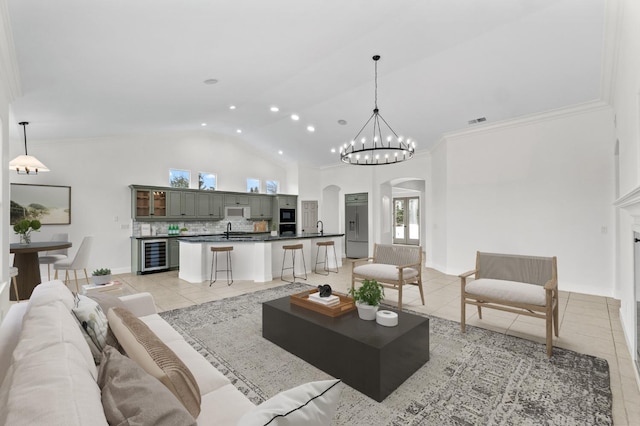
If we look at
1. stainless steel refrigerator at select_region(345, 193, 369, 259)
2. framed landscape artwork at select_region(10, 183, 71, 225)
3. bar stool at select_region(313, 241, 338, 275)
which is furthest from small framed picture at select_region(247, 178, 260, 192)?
framed landscape artwork at select_region(10, 183, 71, 225)

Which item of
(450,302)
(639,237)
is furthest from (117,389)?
(450,302)

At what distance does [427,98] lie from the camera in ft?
17.7

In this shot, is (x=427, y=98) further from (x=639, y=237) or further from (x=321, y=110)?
(x=639, y=237)

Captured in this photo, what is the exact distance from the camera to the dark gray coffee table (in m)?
2.20

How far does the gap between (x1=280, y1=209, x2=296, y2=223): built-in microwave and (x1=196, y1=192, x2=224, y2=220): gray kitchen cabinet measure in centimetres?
192

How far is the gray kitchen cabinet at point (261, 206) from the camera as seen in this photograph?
912 centimetres

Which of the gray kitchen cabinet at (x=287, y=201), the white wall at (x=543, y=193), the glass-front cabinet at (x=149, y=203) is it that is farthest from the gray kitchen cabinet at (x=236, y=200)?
the white wall at (x=543, y=193)

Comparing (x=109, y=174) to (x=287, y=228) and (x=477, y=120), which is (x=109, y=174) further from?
(x=477, y=120)

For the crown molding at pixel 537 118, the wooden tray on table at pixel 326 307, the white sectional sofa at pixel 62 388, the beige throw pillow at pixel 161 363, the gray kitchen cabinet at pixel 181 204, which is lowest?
the wooden tray on table at pixel 326 307

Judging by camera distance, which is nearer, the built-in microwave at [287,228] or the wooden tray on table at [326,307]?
the wooden tray on table at [326,307]

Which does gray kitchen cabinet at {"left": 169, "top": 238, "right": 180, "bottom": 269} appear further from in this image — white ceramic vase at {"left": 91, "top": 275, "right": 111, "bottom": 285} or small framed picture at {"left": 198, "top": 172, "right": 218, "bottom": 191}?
white ceramic vase at {"left": 91, "top": 275, "right": 111, "bottom": 285}

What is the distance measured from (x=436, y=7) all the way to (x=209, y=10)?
2398mm

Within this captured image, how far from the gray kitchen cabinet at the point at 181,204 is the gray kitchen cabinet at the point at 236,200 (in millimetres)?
955

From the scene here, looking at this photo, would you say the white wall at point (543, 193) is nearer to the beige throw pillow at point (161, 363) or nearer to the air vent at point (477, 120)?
the air vent at point (477, 120)
